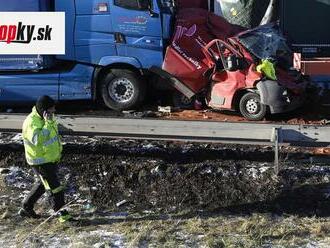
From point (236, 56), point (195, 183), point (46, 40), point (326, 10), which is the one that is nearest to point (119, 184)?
point (195, 183)

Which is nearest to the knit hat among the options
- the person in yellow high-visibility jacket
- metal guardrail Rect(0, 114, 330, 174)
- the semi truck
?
the person in yellow high-visibility jacket

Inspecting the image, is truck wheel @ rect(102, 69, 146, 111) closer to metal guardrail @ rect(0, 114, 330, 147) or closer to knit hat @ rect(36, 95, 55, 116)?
metal guardrail @ rect(0, 114, 330, 147)

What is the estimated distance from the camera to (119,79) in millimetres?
12094

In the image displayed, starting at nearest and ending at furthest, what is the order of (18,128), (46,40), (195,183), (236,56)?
(195,183) < (18,128) < (236,56) < (46,40)

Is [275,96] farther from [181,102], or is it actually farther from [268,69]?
[181,102]

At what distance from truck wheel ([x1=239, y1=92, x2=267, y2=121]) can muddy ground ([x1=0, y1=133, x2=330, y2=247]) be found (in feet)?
7.47

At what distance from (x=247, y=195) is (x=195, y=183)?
66cm

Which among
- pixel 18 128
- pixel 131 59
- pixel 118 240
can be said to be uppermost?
pixel 131 59

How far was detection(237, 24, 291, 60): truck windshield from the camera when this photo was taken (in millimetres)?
11367

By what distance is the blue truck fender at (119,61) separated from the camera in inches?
468

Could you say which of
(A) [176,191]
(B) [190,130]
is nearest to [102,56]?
(B) [190,130]

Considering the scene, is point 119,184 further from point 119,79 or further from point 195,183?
point 119,79

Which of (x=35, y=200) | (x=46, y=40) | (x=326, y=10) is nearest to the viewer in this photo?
(x=35, y=200)

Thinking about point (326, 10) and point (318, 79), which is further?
point (326, 10)
